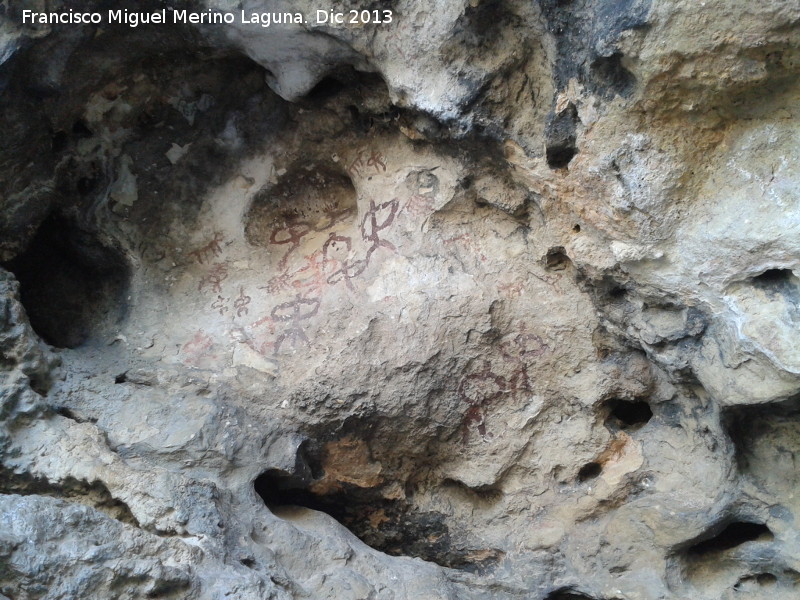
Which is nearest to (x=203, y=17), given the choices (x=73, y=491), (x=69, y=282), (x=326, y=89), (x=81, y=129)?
(x=326, y=89)

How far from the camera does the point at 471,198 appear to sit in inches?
107

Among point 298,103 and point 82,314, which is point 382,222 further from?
point 82,314

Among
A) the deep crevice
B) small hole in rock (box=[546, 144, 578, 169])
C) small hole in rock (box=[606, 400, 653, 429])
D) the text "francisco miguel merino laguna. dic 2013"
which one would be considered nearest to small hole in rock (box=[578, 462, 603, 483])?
small hole in rock (box=[606, 400, 653, 429])

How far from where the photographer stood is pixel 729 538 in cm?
263

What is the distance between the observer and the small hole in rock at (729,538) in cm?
259

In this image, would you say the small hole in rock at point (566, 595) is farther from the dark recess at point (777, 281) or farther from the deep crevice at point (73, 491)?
the deep crevice at point (73, 491)

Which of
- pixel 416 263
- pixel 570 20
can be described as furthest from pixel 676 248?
pixel 416 263

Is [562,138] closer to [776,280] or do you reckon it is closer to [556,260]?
[556,260]

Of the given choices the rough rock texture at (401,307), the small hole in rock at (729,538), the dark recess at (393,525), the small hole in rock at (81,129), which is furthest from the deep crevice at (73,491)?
the small hole in rock at (729,538)

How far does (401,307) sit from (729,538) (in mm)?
1349

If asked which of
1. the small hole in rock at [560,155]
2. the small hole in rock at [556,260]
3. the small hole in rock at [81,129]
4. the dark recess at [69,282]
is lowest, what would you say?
the dark recess at [69,282]

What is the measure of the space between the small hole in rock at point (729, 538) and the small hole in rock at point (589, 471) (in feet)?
1.27

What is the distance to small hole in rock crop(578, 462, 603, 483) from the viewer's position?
276 cm

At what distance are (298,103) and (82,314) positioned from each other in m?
1.13
